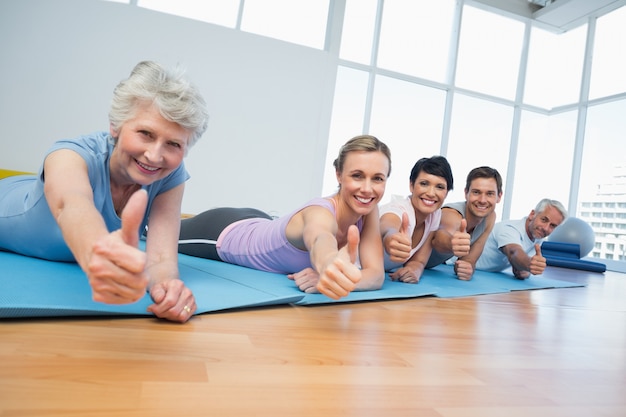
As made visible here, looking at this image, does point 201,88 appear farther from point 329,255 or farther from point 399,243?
point 329,255

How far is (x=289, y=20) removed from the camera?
21.4 feet

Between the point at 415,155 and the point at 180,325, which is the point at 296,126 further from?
the point at 180,325

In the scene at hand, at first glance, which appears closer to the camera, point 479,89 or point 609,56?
point 609,56

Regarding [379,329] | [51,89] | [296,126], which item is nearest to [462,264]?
[379,329]

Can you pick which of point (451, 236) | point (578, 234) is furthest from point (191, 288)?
point (578, 234)

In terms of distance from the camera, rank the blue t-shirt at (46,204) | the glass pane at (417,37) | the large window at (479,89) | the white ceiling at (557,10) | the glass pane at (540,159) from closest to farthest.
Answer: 1. the blue t-shirt at (46,204)
2. the large window at (479,89)
3. the glass pane at (417,37)
4. the white ceiling at (557,10)
5. the glass pane at (540,159)

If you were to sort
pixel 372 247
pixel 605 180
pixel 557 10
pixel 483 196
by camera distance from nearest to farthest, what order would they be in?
pixel 372 247 → pixel 483 196 → pixel 605 180 → pixel 557 10

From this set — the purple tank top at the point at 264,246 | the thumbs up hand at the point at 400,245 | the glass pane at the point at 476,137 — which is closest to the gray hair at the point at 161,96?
the purple tank top at the point at 264,246

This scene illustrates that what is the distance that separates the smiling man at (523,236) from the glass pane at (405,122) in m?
3.45

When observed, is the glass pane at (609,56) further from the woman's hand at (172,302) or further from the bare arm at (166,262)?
the woman's hand at (172,302)

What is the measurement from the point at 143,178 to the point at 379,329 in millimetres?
880

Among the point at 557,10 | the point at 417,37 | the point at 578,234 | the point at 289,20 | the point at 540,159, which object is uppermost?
the point at 557,10

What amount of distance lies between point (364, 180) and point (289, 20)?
537 cm

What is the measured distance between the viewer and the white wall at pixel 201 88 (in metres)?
5.26
